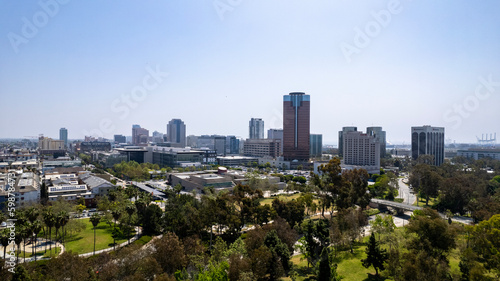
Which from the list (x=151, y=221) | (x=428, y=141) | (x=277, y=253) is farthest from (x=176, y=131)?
(x=277, y=253)

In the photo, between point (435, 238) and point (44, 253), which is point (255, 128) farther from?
point (435, 238)

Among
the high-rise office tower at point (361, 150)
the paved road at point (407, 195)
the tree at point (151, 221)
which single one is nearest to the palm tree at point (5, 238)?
the tree at point (151, 221)

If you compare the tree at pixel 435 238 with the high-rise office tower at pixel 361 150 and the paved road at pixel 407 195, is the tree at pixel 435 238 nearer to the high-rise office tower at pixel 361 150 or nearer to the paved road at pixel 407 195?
the paved road at pixel 407 195

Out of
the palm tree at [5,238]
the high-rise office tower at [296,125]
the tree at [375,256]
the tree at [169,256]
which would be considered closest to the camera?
the tree at [169,256]

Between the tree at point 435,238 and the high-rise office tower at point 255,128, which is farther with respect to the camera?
the high-rise office tower at point 255,128

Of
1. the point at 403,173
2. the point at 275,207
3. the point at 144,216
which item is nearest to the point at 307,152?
the point at 403,173

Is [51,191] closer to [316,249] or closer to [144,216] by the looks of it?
[144,216]
